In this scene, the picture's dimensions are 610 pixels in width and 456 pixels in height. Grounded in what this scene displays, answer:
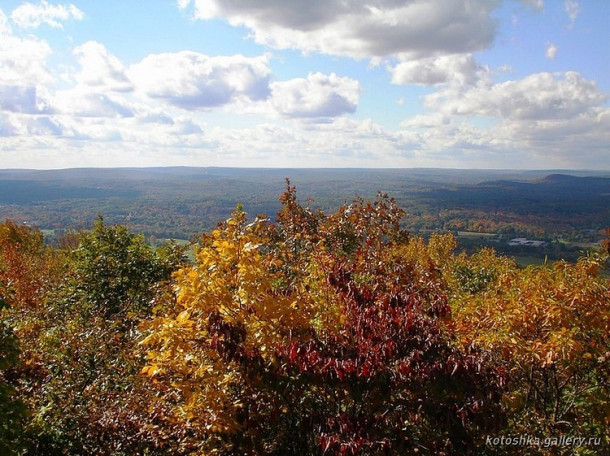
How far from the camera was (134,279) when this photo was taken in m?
15.2

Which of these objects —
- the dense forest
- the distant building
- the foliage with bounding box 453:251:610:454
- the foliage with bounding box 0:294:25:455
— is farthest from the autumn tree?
the distant building

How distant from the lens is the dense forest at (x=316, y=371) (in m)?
5.00

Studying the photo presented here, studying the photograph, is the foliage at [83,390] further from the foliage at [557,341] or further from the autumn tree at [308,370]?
the foliage at [557,341]

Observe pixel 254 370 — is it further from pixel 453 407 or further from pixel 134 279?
pixel 134 279

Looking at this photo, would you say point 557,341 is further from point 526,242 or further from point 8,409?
point 526,242

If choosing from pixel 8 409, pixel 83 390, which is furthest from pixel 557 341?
pixel 83 390

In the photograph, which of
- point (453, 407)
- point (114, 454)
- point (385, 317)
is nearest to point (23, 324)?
point (114, 454)

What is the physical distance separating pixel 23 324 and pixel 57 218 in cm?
16861

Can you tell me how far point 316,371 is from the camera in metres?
4.95

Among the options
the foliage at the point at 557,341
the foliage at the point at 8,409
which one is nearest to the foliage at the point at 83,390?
the foliage at the point at 8,409

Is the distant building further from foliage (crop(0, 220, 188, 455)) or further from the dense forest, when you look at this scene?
foliage (crop(0, 220, 188, 455))

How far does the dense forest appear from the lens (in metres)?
5.00

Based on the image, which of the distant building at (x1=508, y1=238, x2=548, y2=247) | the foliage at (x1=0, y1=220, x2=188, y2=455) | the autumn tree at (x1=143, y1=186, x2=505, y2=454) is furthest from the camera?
the distant building at (x1=508, y1=238, x2=548, y2=247)

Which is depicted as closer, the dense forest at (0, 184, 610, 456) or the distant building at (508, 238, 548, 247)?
the dense forest at (0, 184, 610, 456)
